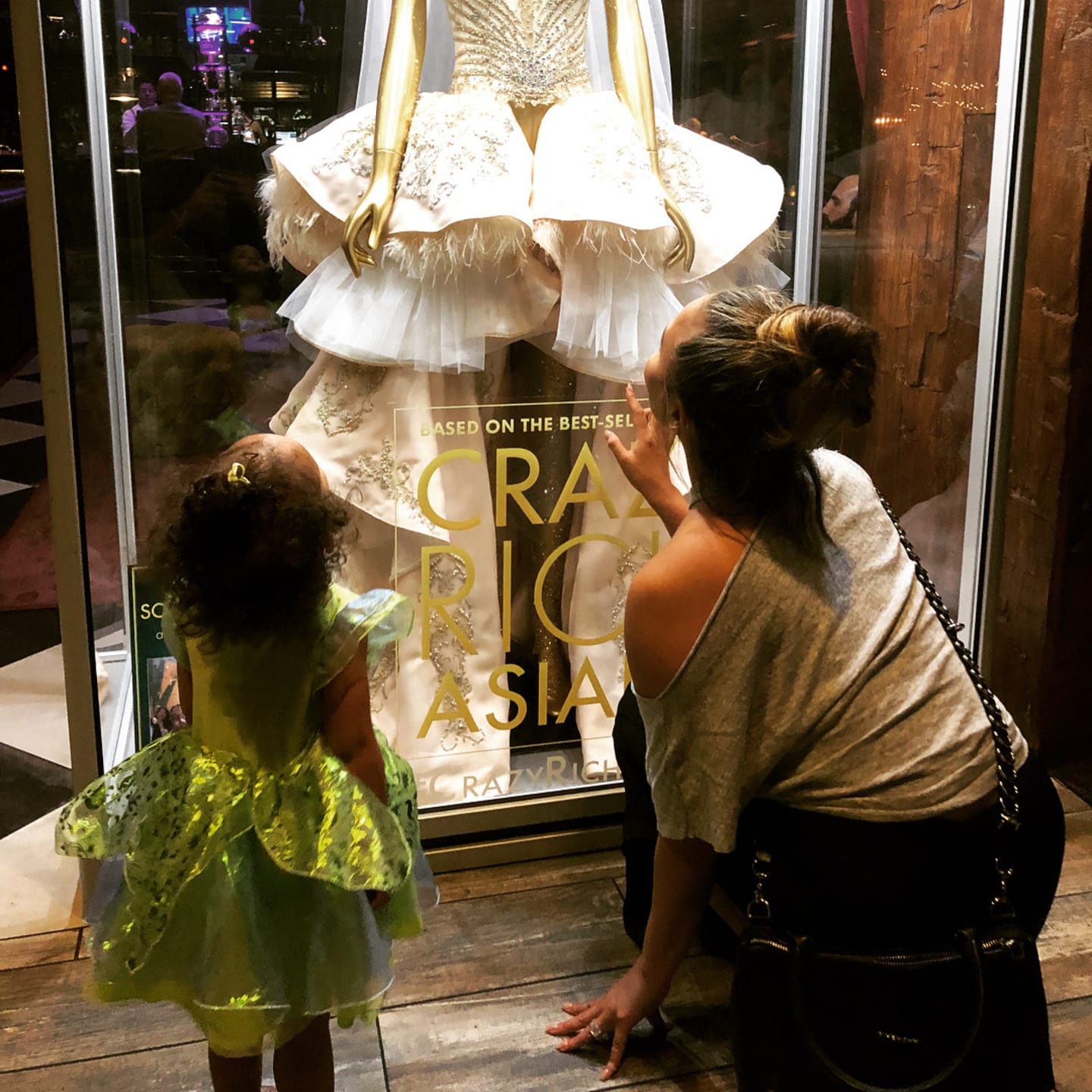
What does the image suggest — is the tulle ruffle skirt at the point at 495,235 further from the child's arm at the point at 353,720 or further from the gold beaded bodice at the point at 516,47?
the child's arm at the point at 353,720

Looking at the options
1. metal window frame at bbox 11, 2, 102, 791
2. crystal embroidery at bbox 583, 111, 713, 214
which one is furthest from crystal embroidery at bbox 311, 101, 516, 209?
metal window frame at bbox 11, 2, 102, 791

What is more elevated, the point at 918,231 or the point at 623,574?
the point at 918,231

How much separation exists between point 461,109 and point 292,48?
260mm

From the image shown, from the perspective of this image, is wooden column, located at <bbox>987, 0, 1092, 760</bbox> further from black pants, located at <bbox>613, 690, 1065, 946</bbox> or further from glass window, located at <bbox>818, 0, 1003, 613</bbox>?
black pants, located at <bbox>613, 690, 1065, 946</bbox>

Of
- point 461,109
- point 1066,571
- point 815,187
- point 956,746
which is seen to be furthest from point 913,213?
point 956,746

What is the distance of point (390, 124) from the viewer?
156cm

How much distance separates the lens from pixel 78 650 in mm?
1542

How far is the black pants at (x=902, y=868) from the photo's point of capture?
1126mm

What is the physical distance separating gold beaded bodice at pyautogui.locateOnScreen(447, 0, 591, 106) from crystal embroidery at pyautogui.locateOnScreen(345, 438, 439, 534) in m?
0.52

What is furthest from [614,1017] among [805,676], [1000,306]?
[1000,306]

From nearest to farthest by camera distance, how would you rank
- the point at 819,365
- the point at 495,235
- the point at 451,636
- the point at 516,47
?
the point at 819,365
the point at 495,235
the point at 516,47
the point at 451,636

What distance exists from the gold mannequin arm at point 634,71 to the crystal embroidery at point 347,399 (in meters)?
0.46

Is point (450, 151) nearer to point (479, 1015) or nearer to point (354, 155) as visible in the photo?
point (354, 155)

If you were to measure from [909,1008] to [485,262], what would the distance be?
1040 millimetres
